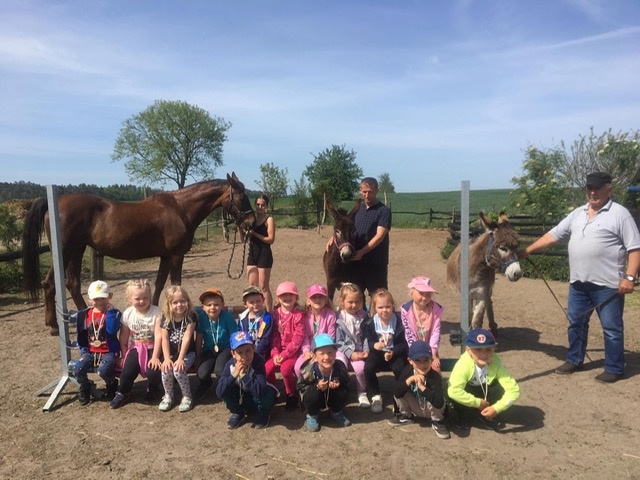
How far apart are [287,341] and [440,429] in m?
1.41

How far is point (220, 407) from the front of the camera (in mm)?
3832

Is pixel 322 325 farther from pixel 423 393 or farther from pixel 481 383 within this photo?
pixel 481 383

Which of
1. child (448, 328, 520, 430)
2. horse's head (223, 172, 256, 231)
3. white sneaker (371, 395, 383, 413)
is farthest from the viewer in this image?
horse's head (223, 172, 256, 231)

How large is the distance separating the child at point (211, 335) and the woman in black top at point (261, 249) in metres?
1.45

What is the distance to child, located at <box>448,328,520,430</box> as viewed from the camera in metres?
3.25

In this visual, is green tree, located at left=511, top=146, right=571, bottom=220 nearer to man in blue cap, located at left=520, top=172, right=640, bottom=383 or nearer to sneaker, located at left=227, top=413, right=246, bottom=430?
man in blue cap, located at left=520, top=172, right=640, bottom=383

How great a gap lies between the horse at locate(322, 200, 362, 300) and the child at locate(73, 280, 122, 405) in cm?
234

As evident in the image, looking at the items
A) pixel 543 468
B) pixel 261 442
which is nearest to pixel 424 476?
pixel 543 468

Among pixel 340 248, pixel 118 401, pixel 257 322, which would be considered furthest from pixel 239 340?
pixel 340 248

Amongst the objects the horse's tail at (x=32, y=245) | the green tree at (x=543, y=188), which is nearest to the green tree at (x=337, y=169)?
the green tree at (x=543, y=188)

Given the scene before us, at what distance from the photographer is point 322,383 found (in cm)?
333

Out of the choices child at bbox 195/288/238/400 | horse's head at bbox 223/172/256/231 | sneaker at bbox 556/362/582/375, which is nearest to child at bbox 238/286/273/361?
child at bbox 195/288/238/400

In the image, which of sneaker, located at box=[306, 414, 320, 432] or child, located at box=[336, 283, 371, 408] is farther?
child, located at box=[336, 283, 371, 408]

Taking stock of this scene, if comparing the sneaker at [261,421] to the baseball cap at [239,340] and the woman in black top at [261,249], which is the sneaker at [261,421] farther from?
the woman in black top at [261,249]
